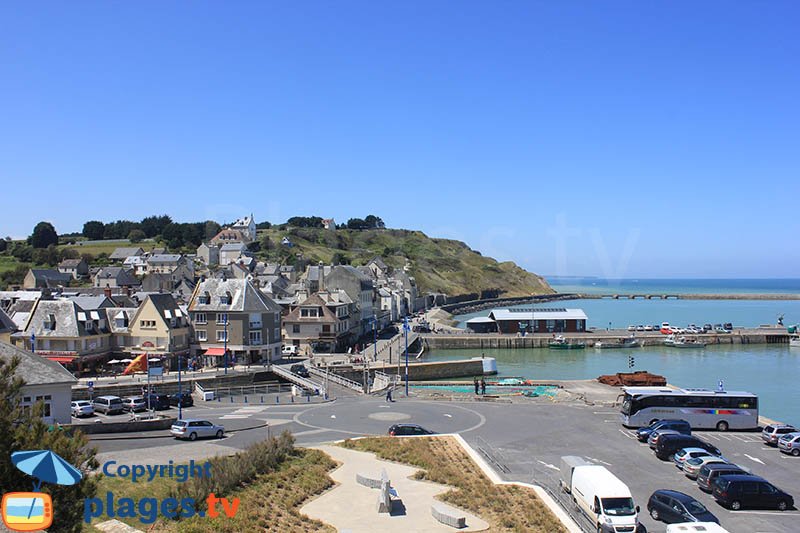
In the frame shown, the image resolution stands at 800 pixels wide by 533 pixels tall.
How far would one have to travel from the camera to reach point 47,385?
2608cm

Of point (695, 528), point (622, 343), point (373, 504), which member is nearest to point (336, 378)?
point (373, 504)

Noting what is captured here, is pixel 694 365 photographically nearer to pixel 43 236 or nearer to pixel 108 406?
pixel 108 406

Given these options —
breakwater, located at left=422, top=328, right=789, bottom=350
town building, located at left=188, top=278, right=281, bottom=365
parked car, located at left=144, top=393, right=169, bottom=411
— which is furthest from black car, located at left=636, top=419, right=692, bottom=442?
breakwater, located at left=422, top=328, right=789, bottom=350

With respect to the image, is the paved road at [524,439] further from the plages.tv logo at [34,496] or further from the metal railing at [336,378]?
A: the plages.tv logo at [34,496]

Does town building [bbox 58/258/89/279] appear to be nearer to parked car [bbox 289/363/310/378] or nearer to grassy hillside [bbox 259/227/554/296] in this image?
grassy hillside [bbox 259/227/554/296]

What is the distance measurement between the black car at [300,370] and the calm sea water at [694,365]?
19825 millimetres

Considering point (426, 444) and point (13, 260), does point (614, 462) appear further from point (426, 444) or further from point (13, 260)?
point (13, 260)

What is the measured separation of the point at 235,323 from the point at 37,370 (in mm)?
25674

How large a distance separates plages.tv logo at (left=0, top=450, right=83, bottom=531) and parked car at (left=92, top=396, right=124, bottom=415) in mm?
24669

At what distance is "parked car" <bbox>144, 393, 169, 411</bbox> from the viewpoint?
111 feet

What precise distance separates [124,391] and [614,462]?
2955 centimetres

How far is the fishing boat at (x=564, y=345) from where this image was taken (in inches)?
3088

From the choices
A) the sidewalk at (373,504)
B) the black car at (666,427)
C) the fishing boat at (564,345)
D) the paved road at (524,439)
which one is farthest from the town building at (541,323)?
the sidewalk at (373,504)

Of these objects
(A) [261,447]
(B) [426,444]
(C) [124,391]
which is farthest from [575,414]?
(C) [124,391]
